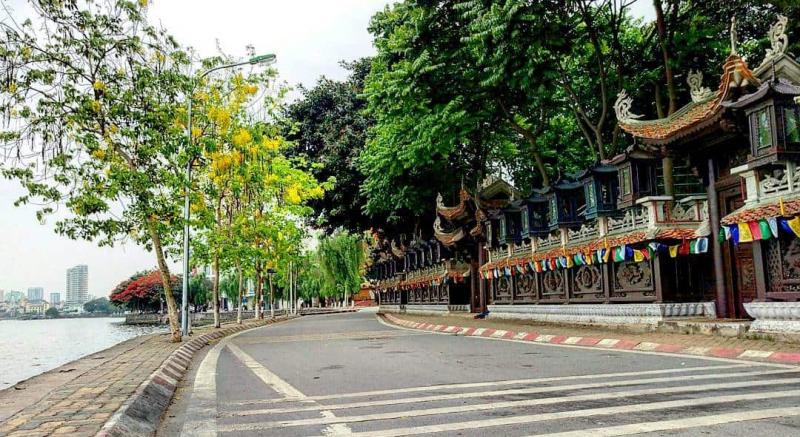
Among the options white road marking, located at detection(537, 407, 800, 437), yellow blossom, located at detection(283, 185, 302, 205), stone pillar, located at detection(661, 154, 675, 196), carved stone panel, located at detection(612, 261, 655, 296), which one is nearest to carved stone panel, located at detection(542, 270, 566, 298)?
carved stone panel, located at detection(612, 261, 655, 296)

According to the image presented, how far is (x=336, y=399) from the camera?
7.59m

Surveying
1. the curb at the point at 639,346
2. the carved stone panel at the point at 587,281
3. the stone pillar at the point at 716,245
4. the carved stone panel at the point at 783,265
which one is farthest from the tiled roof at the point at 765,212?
the carved stone panel at the point at 587,281

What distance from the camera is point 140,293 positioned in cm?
8431

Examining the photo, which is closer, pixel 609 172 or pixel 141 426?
pixel 141 426

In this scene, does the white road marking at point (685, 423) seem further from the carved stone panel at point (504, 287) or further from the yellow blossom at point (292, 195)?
the yellow blossom at point (292, 195)

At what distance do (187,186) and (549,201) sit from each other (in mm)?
11267

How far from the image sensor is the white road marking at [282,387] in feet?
19.1

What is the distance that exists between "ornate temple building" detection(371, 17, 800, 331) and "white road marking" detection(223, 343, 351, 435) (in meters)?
8.88

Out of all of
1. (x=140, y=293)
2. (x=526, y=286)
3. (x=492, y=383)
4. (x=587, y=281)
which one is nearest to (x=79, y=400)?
(x=492, y=383)

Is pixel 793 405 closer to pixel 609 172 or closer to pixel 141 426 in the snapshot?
pixel 141 426

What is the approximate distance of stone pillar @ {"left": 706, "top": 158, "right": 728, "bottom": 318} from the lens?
15547mm

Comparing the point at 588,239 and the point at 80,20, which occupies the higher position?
the point at 80,20

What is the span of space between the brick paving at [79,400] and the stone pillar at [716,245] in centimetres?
1230

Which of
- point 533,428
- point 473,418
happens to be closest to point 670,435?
point 533,428
